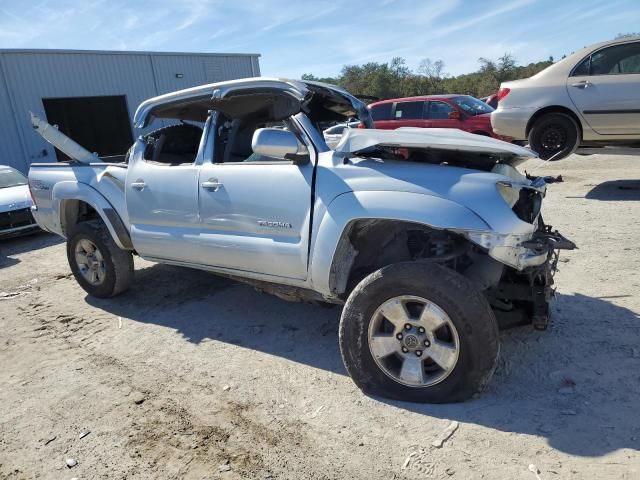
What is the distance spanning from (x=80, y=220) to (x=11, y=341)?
1551mm

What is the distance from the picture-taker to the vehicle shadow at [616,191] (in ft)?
24.7

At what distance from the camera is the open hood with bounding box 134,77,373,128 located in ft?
12.0

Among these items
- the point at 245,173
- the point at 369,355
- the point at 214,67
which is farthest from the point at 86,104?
the point at 369,355

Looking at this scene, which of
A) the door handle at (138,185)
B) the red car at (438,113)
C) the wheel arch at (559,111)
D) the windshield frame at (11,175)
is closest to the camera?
the door handle at (138,185)

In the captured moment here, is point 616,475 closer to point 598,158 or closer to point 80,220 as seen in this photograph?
point 80,220

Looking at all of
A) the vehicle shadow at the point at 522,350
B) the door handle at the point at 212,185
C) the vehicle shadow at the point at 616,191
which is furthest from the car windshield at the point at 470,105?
the door handle at the point at 212,185

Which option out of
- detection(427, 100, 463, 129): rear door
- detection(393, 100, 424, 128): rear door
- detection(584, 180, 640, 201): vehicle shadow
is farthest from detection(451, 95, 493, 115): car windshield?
detection(584, 180, 640, 201): vehicle shadow

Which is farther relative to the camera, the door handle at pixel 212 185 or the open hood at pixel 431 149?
the door handle at pixel 212 185

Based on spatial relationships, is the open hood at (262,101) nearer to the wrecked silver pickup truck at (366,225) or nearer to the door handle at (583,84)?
the wrecked silver pickup truck at (366,225)

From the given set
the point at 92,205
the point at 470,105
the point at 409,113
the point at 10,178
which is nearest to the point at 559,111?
the point at 470,105

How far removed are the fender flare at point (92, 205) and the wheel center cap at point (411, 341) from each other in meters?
3.05

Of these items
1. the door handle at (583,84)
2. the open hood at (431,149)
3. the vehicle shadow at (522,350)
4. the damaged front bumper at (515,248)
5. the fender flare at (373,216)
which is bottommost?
the vehicle shadow at (522,350)

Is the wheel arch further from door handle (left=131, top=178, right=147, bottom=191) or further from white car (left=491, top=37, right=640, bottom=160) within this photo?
door handle (left=131, top=178, right=147, bottom=191)

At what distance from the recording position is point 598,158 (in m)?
12.0
